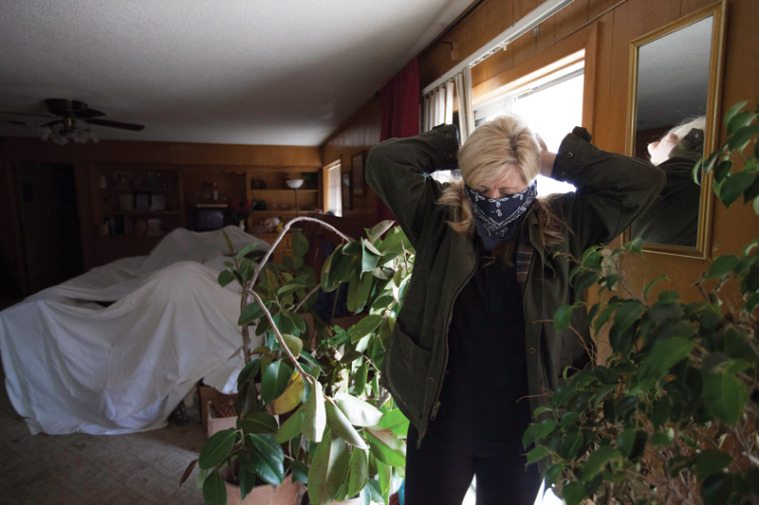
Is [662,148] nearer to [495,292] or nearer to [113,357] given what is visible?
[495,292]

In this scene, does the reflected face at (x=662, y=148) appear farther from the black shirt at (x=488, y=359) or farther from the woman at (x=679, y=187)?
the black shirt at (x=488, y=359)

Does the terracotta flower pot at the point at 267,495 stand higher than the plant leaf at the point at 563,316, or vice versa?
the plant leaf at the point at 563,316

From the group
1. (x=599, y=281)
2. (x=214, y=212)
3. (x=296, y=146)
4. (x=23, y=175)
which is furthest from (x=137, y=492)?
(x=23, y=175)

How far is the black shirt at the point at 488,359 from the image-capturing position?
0.95m

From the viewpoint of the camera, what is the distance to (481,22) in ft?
6.63

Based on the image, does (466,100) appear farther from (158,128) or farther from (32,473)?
(158,128)

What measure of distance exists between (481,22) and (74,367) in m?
3.01

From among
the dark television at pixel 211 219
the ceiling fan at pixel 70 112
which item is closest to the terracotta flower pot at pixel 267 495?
the ceiling fan at pixel 70 112

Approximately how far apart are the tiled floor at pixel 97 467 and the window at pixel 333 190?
409cm

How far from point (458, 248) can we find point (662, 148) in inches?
25.1

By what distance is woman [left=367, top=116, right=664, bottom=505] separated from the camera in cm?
92

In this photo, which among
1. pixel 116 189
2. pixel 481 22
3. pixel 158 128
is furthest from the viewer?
pixel 116 189

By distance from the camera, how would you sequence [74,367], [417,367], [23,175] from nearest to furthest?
[417,367] → [74,367] → [23,175]

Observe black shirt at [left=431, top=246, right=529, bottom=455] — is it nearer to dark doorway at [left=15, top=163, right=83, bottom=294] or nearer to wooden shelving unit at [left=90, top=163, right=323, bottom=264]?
wooden shelving unit at [left=90, top=163, right=323, bottom=264]
